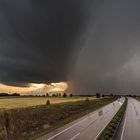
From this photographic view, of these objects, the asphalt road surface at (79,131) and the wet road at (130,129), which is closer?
the asphalt road surface at (79,131)

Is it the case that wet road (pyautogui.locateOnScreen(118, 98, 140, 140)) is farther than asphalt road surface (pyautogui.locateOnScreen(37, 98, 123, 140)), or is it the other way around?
wet road (pyautogui.locateOnScreen(118, 98, 140, 140))

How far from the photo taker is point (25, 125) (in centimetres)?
4597

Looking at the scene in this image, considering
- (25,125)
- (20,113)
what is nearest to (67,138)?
(25,125)

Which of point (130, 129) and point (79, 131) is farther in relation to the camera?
point (130, 129)

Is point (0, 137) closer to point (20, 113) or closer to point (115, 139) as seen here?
point (115, 139)

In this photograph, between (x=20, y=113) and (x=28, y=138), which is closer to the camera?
(x=28, y=138)

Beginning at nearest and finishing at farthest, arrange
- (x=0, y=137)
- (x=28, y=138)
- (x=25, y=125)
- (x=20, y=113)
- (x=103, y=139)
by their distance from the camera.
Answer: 1. (x=103, y=139)
2. (x=28, y=138)
3. (x=0, y=137)
4. (x=25, y=125)
5. (x=20, y=113)

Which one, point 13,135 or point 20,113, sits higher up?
point 20,113

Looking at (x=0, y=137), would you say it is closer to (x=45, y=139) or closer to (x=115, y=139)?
(x=45, y=139)

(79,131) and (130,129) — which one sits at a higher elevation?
(130,129)

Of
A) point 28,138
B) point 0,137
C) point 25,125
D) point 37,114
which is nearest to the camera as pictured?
point 28,138

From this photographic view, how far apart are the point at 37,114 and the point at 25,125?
15518mm

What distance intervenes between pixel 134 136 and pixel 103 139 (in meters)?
5.66

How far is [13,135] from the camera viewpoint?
36.2 meters
